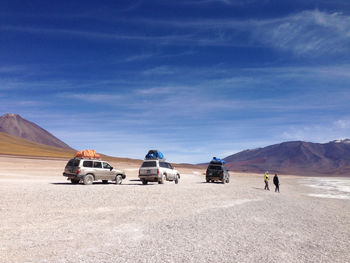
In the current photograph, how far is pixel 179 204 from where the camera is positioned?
16.6 meters

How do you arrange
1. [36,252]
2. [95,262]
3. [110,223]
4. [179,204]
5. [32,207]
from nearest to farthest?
[95,262] < [36,252] < [110,223] < [32,207] < [179,204]

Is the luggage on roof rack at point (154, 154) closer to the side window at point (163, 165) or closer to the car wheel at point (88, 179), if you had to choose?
the side window at point (163, 165)

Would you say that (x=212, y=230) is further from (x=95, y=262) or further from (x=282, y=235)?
(x=95, y=262)

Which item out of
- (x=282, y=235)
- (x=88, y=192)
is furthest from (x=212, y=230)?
(x=88, y=192)

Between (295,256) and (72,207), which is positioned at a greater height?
(72,207)

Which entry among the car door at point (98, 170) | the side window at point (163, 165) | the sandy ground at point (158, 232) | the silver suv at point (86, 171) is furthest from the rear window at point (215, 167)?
the sandy ground at point (158, 232)

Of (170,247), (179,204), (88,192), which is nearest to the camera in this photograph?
(170,247)

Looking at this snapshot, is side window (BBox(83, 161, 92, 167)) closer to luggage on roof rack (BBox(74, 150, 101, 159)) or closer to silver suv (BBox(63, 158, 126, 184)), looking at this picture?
silver suv (BBox(63, 158, 126, 184))

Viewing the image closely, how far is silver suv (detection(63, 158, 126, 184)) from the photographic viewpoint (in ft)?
83.4

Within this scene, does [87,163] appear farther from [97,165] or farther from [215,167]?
[215,167]

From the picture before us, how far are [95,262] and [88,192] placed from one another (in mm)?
11953

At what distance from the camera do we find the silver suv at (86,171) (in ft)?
83.4

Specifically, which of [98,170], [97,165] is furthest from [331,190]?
[97,165]

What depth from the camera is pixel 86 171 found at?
84.4 ft
